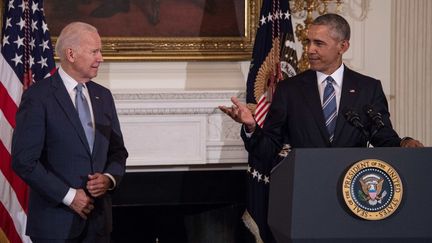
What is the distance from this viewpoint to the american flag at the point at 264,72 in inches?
226

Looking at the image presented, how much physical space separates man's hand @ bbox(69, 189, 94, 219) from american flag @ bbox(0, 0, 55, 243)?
53.3 inches

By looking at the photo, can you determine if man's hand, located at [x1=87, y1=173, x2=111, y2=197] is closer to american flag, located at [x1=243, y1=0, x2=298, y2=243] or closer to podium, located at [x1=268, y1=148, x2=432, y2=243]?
podium, located at [x1=268, y1=148, x2=432, y2=243]

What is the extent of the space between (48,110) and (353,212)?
5.45 feet

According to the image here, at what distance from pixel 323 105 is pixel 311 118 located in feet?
0.35

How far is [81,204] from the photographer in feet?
13.1

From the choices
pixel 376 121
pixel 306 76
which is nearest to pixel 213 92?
pixel 306 76

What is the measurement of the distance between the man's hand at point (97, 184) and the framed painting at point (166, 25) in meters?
2.12

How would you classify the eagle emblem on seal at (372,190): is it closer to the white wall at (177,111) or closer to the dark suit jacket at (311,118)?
the dark suit jacket at (311,118)

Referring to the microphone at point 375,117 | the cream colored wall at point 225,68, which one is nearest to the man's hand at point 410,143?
the microphone at point 375,117

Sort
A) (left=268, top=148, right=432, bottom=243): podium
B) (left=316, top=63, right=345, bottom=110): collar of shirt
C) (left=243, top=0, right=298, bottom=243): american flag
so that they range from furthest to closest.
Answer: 1. (left=243, top=0, right=298, bottom=243): american flag
2. (left=316, top=63, right=345, bottom=110): collar of shirt
3. (left=268, top=148, right=432, bottom=243): podium

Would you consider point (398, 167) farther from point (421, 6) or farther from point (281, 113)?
point (421, 6)

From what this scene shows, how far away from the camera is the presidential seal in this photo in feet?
10.2

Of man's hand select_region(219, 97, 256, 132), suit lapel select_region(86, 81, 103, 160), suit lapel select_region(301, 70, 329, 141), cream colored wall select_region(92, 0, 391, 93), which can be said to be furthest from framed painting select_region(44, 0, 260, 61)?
man's hand select_region(219, 97, 256, 132)

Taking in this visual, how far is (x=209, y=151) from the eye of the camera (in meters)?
6.14
